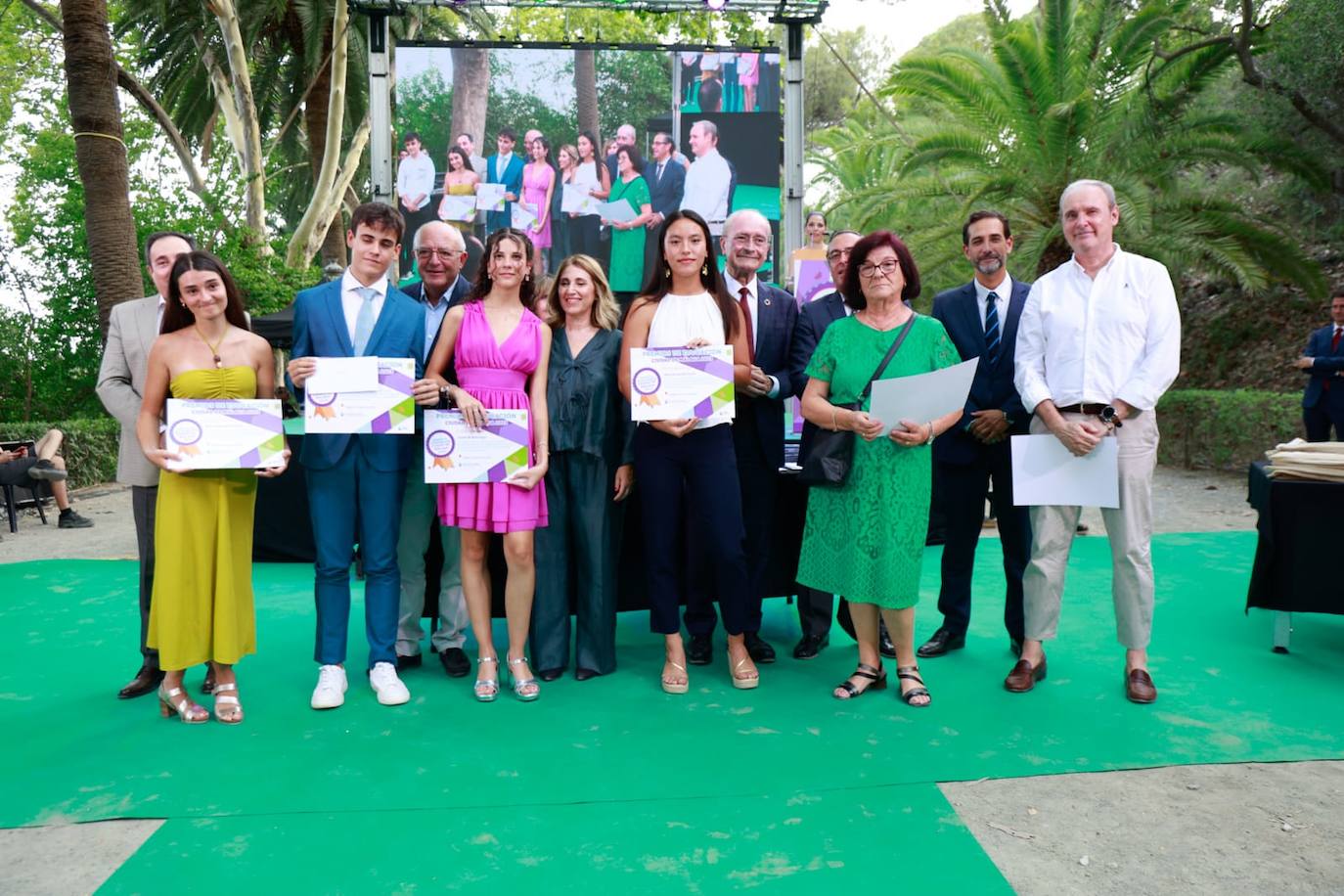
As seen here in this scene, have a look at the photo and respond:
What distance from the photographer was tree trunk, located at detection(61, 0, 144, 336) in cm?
785

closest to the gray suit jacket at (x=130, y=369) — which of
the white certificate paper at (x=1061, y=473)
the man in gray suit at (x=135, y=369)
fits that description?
the man in gray suit at (x=135, y=369)

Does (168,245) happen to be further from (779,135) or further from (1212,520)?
(1212,520)

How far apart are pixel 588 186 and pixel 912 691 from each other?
560cm

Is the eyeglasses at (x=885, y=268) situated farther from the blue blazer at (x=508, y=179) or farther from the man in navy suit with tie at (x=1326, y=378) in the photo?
the man in navy suit with tie at (x=1326, y=378)

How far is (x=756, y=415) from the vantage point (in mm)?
4289

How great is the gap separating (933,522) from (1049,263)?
8354 millimetres

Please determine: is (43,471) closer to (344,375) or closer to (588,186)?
(588,186)

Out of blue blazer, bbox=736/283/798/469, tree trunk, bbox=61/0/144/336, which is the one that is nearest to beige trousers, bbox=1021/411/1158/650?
blue blazer, bbox=736/283/798/469

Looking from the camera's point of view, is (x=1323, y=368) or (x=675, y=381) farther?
(x=1323, y=368)

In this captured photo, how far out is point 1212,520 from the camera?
8.41 m

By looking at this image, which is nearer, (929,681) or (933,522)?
(929,681)

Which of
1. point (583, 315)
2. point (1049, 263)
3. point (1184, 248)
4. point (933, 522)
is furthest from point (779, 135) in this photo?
point (1184, 248)

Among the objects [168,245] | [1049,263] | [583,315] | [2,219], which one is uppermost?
[2,219]

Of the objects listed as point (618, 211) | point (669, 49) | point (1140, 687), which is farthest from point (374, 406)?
point (669, 49)
